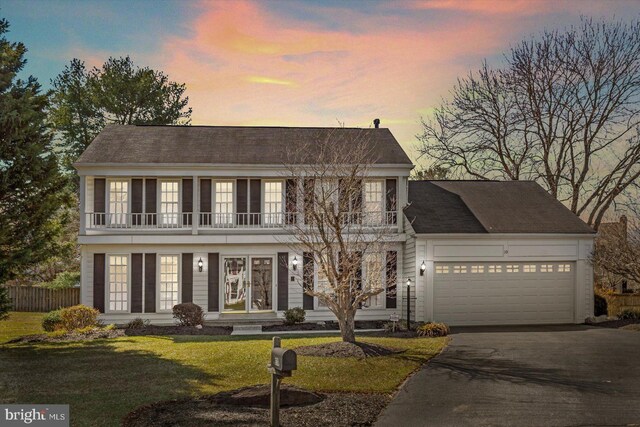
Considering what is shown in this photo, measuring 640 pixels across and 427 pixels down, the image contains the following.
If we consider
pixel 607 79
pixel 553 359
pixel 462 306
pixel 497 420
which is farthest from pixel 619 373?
pixel 607 79

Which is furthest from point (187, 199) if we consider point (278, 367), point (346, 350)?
point (278, 367)

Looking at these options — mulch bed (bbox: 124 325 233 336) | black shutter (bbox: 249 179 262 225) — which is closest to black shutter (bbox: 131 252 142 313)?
mulch bed (bbox: 124 325 233 336)

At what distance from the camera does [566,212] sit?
2481 cm

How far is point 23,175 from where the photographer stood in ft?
55.7

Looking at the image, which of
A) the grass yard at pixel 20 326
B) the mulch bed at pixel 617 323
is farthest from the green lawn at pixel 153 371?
the mulch bed at pixel 617 323

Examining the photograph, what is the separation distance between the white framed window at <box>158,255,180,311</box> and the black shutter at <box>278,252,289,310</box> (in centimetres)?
373

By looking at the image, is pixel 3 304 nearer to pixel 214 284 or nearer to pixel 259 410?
pixel 214 284

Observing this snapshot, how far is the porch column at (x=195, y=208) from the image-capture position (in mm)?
23328

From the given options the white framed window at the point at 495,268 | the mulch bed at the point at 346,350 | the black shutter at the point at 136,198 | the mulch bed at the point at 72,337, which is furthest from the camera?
the black shutter at the point at 136,198

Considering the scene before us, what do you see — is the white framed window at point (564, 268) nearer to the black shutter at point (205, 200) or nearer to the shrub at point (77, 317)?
the black shutter at point (205, 200)

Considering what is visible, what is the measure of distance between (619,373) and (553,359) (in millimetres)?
1839

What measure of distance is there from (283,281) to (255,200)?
3.25 metres

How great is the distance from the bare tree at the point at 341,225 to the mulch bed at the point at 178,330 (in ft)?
11.6

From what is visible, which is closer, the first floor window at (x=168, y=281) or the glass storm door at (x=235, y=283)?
the first floor window at (x=168, y=281)
